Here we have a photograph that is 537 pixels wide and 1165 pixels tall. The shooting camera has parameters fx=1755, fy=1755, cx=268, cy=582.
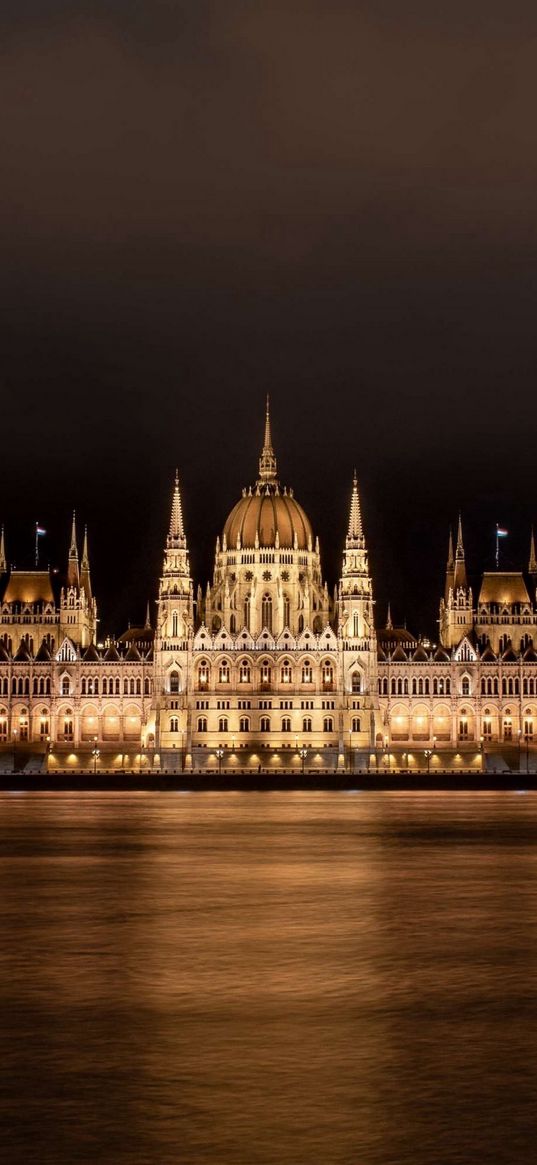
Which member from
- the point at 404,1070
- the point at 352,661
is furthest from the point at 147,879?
the point at 352,661

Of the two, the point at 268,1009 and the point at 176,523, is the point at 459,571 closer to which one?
the point at 176,523

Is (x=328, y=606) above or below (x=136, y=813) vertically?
above

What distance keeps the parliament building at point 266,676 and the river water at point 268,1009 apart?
96.3 metres

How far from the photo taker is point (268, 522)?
169 m

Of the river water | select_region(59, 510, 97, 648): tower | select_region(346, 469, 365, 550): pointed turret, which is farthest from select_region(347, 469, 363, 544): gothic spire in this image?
the river water

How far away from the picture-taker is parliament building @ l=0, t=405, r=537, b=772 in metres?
154

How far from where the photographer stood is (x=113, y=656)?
161 m

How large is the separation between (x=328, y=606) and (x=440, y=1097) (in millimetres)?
151070

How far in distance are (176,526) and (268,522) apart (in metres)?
9.70

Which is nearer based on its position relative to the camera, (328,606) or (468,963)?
(468,963)

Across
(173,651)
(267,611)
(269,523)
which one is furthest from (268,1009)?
(269,523)

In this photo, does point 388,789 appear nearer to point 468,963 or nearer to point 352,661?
point 352,661

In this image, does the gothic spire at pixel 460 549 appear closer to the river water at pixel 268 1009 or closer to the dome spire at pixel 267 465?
the dome spire at pixel 267 465

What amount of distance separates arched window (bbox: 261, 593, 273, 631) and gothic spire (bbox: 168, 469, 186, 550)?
371 inches
